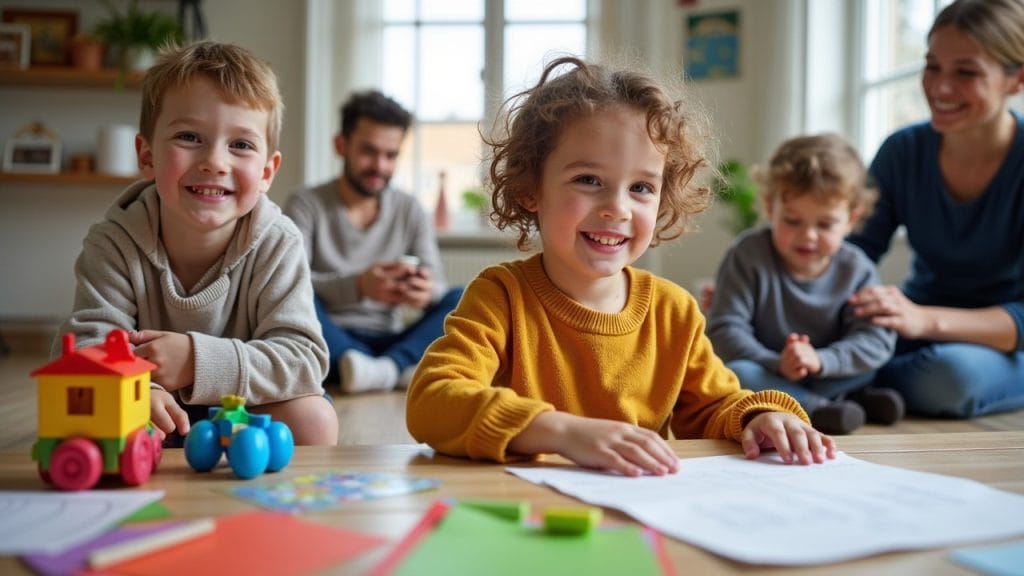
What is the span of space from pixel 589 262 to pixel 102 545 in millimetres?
704

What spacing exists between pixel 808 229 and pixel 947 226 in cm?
46

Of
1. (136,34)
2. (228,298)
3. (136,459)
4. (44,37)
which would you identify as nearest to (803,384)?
(228,298)

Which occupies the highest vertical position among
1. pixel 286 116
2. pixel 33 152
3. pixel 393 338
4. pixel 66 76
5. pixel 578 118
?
pixel 66 76

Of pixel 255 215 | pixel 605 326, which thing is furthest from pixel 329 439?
pixel 605 326

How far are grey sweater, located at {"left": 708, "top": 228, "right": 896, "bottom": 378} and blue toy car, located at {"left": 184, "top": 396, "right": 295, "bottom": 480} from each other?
1.56 m

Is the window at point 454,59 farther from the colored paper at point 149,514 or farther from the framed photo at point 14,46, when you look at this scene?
the colored paper at point 149,514

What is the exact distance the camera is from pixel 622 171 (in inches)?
47.0

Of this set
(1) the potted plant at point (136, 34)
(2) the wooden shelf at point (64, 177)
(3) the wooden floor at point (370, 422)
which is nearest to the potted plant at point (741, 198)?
(3) the wooden floor at point (370, 422)

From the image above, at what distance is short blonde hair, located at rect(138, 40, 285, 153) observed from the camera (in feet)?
4.36

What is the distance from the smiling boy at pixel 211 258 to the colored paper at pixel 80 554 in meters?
0.59

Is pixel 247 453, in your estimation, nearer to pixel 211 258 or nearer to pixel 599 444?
pixel 599 444

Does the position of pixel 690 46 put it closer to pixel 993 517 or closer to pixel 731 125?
pixel 731 125

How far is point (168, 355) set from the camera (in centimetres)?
123

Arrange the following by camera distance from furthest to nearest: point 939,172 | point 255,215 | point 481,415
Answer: point 939,172, point 255,215, point 481,415
